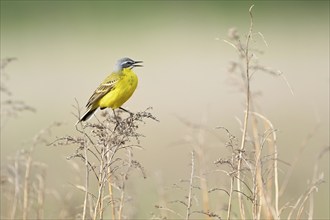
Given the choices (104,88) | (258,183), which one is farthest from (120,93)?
(258,183)

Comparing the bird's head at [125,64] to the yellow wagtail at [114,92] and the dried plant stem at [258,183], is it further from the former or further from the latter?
the dried plant stem at [258,183]

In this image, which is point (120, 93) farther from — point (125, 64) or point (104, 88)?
point (125, 64)

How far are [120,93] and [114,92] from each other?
69mm

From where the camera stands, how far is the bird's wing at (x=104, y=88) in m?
7.68

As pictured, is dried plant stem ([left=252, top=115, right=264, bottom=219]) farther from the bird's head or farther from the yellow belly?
the bird's head

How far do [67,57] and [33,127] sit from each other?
1426cm

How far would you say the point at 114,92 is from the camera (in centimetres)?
768

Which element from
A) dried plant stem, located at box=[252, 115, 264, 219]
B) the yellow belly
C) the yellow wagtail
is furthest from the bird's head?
dried plant stem, located at box=[252, 115, 264, 219]

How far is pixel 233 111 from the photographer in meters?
17.0

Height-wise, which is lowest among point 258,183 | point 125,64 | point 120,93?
point 258,183

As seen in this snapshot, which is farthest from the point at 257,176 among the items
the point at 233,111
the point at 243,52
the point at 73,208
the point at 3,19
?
the point at 3,19

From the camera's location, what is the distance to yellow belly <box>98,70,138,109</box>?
760 centimetres

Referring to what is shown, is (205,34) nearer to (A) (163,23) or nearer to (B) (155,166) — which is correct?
(A) (163,23)

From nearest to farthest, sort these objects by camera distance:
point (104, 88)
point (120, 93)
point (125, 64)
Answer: point (120, 93), point (104, 88), point (125, 64)
